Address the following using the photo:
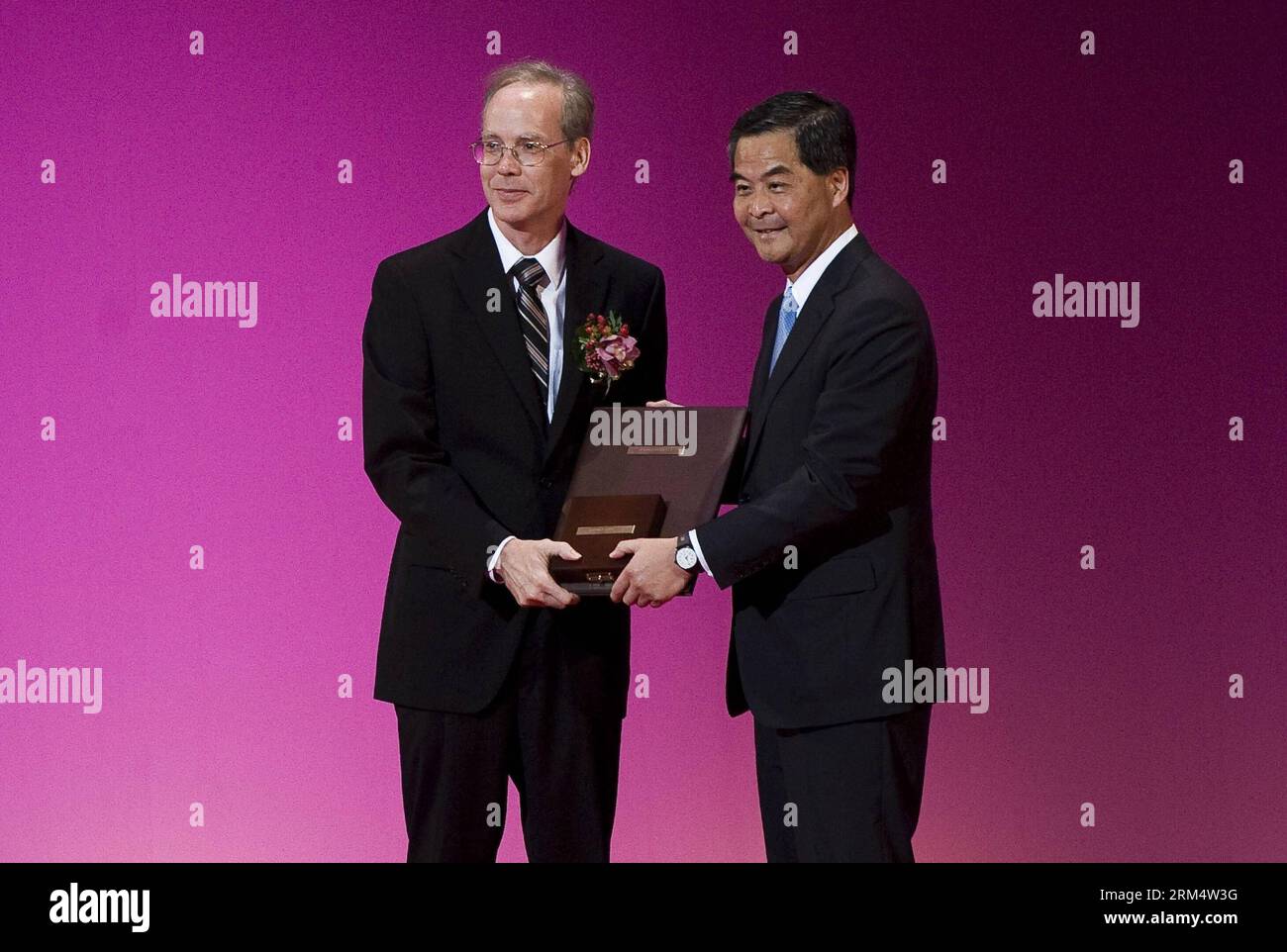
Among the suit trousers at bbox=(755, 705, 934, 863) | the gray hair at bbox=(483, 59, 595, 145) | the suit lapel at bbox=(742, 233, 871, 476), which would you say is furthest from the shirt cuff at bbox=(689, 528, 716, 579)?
the gray hair at bbox=(483, 59, 595, 145)

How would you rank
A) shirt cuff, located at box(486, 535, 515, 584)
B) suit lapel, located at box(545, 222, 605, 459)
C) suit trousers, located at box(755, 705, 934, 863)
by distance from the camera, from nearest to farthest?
suit trousers, located at box(755, 705, 934, 863) < shirt cuff, located at box(486, 535, 515, 584) < suit lapel, located at box(545, 222, 605, 459)

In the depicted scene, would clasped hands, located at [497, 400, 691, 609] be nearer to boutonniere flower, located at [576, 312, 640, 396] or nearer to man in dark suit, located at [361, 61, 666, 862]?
man in dark suit, located at [361, 61, 666, 862]

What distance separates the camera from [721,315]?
384cm

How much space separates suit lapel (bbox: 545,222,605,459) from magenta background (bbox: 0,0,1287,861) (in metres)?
0.89

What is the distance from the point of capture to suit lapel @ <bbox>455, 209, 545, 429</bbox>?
9.11ft

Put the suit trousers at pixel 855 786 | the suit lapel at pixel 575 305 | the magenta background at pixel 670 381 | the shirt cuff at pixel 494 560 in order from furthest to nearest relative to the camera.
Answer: the magenta background at pixel 670 381 → the suit lapel at pixel 575 305 → the shirt cuff at pixel 494 560 → the suit trousers at pixel 855 786

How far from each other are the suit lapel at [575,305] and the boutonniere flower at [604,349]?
0.03 meters

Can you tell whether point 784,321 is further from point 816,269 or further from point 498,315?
point 498,315

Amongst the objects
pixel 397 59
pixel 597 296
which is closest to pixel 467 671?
pixel 597 296

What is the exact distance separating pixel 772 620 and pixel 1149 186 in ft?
6.16

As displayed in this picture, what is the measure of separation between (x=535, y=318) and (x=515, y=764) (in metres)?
0.88

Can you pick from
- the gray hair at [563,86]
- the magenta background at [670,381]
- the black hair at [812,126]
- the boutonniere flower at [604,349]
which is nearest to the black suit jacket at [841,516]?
the black hair at [812,126]

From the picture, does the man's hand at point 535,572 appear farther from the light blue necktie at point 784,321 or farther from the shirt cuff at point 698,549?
the light blue necktie at point 784,321

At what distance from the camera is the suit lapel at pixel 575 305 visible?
9.21 feet
